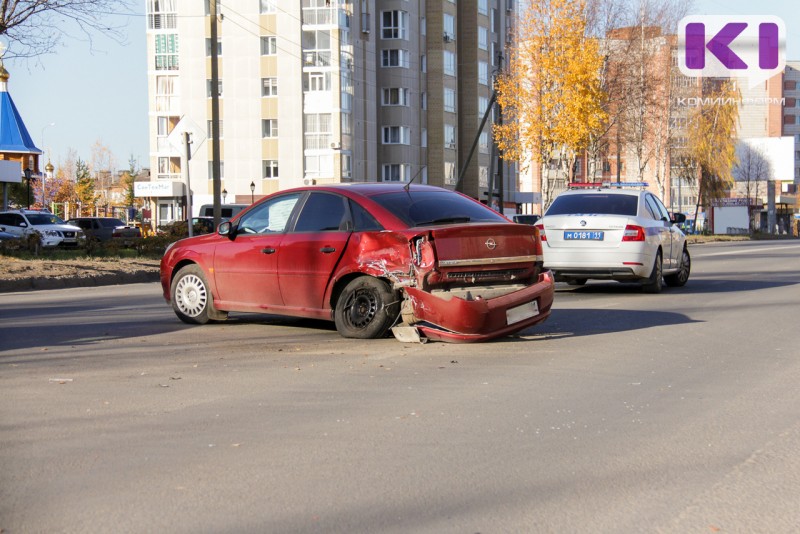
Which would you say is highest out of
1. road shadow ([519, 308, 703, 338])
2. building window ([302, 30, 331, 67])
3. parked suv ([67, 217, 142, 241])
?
building window ([302, 30, 331, 67])

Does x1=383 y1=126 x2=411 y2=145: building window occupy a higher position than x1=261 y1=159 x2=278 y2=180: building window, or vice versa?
x1=383 y1=126 x2=411 y2=145: building window

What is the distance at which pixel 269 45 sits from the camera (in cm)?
6744

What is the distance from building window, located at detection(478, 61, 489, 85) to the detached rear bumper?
72.9 metres

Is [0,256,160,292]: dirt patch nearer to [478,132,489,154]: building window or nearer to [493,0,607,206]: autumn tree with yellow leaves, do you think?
[493,0,607,206]: autumn tree with yellow leaves

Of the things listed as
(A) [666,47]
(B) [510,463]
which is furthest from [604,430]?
(A) [666,47]

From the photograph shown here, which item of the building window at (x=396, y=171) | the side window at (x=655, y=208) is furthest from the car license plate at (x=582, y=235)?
the building window at (x=396, y=171)

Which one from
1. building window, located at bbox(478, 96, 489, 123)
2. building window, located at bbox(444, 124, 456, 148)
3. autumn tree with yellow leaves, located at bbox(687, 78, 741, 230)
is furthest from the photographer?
building window, located at bbox(478, 96, 489, 123)

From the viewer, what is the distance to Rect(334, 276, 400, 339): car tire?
10047 mm

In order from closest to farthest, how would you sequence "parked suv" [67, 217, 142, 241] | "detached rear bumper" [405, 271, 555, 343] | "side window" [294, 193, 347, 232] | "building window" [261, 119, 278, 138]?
"detached rear bumper" [405, 271, 555, 343], "side window" [294, 193, 347, 232], "parked suv" [67, 217, 142, 241], "building window" [261, 119, 278, 138]

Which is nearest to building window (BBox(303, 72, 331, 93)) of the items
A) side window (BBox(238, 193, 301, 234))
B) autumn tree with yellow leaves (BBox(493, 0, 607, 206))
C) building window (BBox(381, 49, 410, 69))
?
building window (BBox(381, 49, 410, 69))

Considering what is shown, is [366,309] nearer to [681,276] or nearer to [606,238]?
[606,238]

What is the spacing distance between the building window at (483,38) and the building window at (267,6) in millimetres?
20716

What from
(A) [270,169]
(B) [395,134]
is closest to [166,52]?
(A) [270,169]

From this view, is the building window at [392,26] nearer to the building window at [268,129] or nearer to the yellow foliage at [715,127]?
the building window at [268,129]
